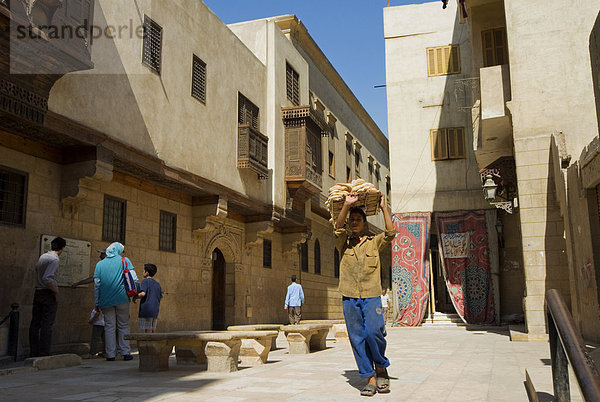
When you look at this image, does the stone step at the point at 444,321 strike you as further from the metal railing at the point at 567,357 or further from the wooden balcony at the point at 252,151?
the metal railing at the point at 567,357

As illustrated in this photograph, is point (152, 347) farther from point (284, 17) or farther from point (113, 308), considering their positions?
point (284, 17)

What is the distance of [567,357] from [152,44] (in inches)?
460

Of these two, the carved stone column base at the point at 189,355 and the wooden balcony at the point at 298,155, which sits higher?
the wooden balcony at the point at 298,155

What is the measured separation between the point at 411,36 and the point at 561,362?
1991 centimetres

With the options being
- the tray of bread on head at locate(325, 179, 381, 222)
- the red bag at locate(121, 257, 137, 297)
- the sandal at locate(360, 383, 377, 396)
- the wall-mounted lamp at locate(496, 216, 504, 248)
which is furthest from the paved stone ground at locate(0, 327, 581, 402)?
the wall-mounted lamp at locate(496, 216, 504, 248)

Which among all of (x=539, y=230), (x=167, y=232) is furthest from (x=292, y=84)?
(x=539, y=230)

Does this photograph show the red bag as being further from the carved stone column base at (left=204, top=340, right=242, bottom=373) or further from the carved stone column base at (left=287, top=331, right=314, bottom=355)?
the carved stone column base at (left=287, top=331, right=314, bottom=355)

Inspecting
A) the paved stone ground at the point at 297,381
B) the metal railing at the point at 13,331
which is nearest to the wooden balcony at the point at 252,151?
the paved stone ground at the point at 297,381

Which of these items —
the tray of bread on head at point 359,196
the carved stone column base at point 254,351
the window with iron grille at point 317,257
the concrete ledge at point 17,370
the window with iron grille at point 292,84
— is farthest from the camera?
the window with iron grille at point 317,257

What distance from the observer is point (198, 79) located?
1425 cm

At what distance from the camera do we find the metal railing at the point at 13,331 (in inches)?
318

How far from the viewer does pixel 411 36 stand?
21.7 meters

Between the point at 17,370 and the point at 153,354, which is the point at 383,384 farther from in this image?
the point at 17,370

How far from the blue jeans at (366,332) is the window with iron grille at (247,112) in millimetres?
11311
